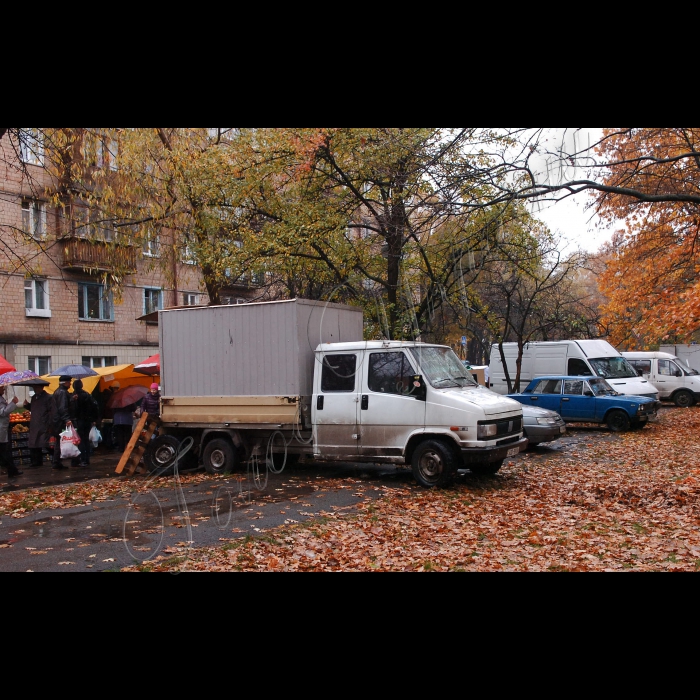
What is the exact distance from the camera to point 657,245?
2066 centimetres

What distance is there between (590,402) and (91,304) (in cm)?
2126

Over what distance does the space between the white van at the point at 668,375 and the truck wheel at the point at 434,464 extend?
20.2 meters

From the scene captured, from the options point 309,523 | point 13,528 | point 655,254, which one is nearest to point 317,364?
point 309,523

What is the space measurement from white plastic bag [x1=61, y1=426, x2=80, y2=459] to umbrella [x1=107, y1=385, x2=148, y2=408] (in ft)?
6.54

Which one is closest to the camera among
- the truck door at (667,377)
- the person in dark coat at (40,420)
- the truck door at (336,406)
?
the truck door at (336,406)

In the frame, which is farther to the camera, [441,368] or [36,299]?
[36,299]

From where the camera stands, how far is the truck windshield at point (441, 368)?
11.1 m

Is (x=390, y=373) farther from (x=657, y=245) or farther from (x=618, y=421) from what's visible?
(x=657, y=245)

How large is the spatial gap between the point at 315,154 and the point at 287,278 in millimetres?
4029

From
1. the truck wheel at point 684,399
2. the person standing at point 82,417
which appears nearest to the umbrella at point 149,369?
the person standing at point 82,417

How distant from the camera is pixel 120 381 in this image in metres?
17.2

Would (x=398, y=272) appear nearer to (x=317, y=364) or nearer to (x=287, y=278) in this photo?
(x=287, y=278)

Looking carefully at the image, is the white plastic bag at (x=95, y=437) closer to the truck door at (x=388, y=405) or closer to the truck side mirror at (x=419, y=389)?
the truck door at (x=388, y=405)

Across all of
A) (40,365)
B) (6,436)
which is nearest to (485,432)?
(6,436)
